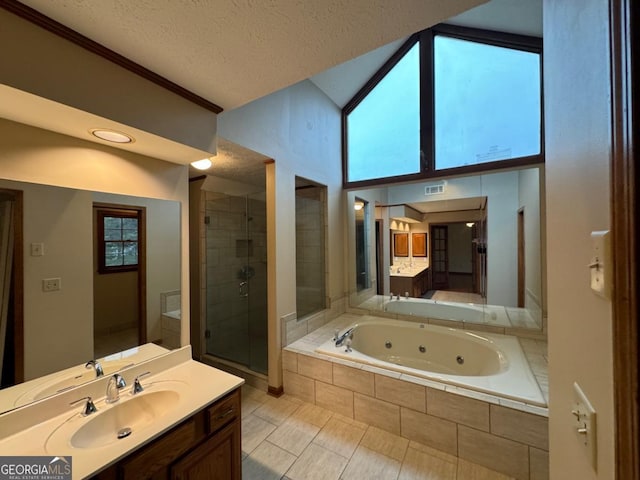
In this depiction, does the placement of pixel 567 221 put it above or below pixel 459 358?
above

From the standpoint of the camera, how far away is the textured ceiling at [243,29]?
2.94 ft

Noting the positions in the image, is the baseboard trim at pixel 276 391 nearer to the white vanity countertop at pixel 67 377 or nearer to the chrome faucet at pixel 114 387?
the white vanity countertop at pixel 67 377

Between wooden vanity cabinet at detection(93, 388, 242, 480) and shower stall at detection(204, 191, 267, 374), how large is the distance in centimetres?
157

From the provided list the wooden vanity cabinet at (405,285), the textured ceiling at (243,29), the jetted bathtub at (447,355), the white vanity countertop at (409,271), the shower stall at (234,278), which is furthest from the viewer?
the white vanity countertop at (409,271)

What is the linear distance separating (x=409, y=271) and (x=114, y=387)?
150 inches

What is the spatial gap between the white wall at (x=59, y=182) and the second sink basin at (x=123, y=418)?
332 millimetres

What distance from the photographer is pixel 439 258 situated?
15.6 ft

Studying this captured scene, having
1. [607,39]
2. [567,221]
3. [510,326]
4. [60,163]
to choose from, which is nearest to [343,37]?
[607,39]

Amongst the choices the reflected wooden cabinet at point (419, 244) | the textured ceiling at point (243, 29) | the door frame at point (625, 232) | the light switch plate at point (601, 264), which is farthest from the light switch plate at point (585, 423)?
the reflected wooden cabinet at point (419, 244)

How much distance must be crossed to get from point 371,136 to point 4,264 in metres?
3.47

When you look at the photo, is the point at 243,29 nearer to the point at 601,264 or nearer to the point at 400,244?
the point at 601,264

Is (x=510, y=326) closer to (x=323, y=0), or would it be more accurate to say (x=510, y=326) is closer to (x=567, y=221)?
(x=567, y=221)

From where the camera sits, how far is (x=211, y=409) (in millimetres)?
1254

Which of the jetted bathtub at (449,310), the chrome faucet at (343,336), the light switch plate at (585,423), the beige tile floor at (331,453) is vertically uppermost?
the light switch plate at (585,423)
